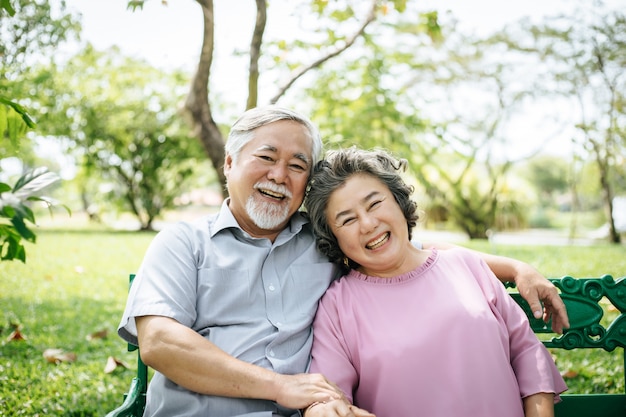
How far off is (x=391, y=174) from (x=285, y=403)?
1.01 metres

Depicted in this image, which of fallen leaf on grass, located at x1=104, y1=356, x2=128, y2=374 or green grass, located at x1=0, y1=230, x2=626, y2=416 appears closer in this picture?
green grass, located at x1=0, y1=230, x2=626, y2=416

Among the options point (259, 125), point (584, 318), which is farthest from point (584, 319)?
point (259, 125)

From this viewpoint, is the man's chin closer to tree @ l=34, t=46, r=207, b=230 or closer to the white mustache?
the white mustache

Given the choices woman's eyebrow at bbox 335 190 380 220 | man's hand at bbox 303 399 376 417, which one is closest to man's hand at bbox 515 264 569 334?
woman's eyebrow at bbox 335 190 380 220

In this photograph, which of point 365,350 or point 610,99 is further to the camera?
point 610,99

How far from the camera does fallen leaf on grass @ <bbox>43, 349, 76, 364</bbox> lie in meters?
3.74

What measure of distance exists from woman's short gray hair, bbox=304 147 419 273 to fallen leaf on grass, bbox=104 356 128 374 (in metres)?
2.17

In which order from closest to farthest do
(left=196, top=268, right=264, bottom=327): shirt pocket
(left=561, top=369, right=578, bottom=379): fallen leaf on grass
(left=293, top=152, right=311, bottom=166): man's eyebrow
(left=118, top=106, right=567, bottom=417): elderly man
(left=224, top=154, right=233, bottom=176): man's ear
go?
(left=118, top=106, right=567, bottom=417): elderly man
(left=196, top=268, right=264, bottom=327): shirt pocket
(left=293, top=152, right=311, bottom=166): man's eyebrow
(left=224, top=154, right=233, bottom=176): man's ear
(left=561, top=369, right=578, bottom=379): fallen leaf on grass

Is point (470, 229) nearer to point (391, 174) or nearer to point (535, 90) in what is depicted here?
point (535, 90)

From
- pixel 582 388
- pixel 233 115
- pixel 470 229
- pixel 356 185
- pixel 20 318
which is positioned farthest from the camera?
pixel 233 115

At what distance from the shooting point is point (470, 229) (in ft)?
50.4

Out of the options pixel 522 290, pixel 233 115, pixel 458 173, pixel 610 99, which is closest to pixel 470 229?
pixel 458 173

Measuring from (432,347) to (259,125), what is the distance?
3.87 feet

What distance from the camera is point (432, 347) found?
1941mm
